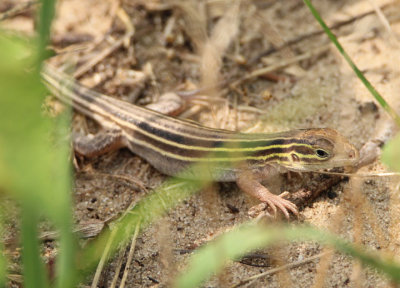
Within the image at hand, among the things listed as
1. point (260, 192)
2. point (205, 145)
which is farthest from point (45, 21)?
point (260, 192)

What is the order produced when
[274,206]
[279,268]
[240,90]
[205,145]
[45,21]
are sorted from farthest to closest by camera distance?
[240,90]
[205,145]
[274,206]
[279,268]
[45,21]

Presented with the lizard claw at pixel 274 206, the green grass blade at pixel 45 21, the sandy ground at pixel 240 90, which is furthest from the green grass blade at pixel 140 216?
the green grass blade at pixel 45 21

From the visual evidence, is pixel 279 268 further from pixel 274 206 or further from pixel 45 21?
pixel 45 21

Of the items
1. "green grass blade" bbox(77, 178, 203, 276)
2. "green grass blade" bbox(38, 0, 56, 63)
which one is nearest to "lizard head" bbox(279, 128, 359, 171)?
"green grass blade" bbox(77, 178, 203, 276)

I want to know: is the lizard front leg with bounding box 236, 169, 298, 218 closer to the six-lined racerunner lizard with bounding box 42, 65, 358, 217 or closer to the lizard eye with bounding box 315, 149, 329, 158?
the six-lined racerunner lizard with bounding box 42, 65, 358, 217

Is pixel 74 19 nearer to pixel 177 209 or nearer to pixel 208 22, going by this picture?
pixel 208 22

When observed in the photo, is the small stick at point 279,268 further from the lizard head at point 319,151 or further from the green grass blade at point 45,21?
the green grass blade at point 45,21
